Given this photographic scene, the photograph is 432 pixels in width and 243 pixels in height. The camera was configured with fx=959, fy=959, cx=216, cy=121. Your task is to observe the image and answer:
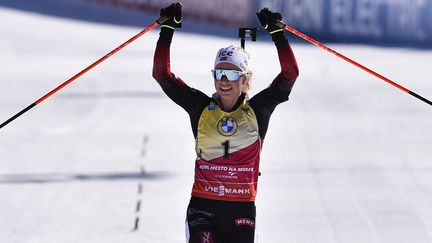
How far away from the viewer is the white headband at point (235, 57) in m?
5.31

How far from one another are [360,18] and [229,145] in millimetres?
13806

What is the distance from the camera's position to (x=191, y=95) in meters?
5.48

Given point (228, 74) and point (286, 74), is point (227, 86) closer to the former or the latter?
point (228, 74)

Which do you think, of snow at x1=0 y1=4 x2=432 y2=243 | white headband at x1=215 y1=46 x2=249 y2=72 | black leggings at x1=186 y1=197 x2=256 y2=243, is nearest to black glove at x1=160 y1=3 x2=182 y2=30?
white headband at x1=215 y1=46 x2=249 y2=72

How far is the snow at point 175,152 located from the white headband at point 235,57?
93.1 inches

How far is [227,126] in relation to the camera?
536cm

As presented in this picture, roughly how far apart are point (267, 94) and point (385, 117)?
7138mm

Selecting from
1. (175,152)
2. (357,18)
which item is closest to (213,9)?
(357,18)

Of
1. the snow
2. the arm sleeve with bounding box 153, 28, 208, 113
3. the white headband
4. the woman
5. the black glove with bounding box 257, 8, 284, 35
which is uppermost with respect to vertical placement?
the black glove with bounding box 257, 8, 284, 35

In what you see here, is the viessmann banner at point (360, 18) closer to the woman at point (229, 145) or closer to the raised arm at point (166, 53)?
the raised arm at point (166, 53)

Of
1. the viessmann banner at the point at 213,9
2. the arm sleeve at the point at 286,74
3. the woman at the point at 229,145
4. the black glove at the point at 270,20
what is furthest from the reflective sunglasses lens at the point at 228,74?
the viessmann banner at the point at 213,9

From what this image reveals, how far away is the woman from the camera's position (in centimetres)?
529

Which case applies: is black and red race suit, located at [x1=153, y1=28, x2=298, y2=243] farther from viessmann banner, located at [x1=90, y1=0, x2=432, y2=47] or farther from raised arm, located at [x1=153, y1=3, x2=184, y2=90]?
viessmann banner, located at [x1=90, y1=0, x2=432, y2=47]

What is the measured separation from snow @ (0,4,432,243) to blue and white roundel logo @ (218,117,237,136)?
218 cm
